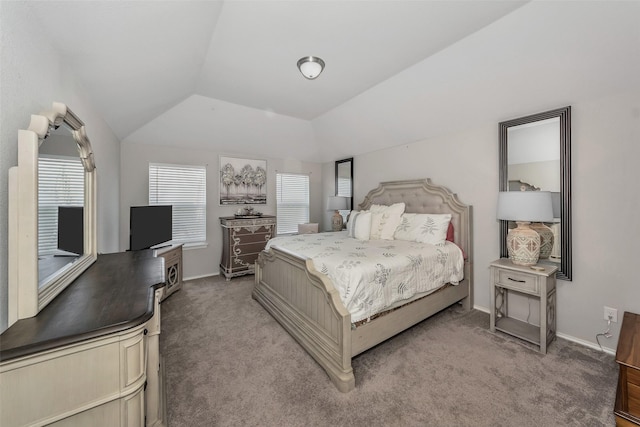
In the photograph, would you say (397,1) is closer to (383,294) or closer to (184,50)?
(184,50)

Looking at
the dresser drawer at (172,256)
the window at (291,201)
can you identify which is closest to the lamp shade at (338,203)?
the window at (291,201)

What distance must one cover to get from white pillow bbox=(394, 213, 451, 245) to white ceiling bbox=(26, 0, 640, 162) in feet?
4.11

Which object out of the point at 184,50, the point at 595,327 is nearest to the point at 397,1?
the point at 184,50

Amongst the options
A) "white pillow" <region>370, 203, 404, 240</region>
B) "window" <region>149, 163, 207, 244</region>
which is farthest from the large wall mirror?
"window" <region>149, 163, 207, 244</region>

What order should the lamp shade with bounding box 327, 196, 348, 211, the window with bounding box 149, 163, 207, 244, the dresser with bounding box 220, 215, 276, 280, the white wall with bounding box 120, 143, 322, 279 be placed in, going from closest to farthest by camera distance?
the white wall with bounding box 120, 143, 322, 279 < the window with bounding box 149, 163, 207, 244 < the dresser with bounding box 220, 215, 276, 280 < the lamp shade with bounding box 327, 196, 348, 211

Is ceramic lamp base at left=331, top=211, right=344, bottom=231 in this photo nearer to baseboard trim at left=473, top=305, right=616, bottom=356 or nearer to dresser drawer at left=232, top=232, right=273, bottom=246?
dresser drawer at left=232, top=232, right=273, bottom=246

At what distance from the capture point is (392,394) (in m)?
1.79

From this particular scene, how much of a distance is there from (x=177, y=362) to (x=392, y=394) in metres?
1.79

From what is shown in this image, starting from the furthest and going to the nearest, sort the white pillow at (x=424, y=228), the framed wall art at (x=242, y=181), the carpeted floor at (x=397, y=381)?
the framed wall art at (x=242, y=181) → the white pillow at (x=424, y=228) → the carpeted floor at (x=397, y=381)

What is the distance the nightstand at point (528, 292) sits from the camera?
7.39 feet

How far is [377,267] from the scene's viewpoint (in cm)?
212

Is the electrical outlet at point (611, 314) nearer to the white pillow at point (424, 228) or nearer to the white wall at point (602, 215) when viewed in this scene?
the white wall at point (602, 215)

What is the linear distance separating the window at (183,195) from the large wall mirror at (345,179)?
8.64ft

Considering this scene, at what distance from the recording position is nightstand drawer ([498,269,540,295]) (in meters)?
2.32
